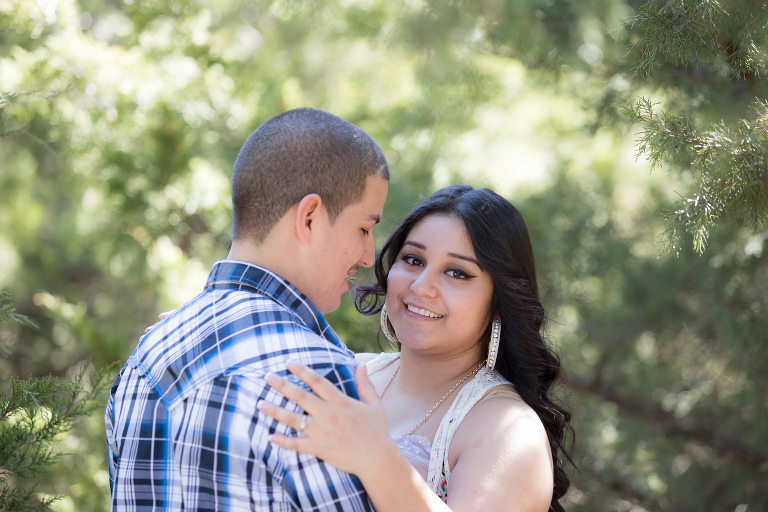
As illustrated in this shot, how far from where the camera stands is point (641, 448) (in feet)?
17.4

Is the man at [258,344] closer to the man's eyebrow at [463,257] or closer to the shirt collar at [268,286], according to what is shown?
the shirt collar at [268,286]

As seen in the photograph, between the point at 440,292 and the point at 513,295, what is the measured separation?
277mm

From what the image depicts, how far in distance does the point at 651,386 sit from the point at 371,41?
3883mm

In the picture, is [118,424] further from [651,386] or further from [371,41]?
[651,386]

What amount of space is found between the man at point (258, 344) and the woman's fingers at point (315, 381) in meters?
0.03

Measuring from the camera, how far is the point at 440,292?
217cm

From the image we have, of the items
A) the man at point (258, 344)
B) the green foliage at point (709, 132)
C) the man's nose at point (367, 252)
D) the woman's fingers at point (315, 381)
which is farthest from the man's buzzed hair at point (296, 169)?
the green foliage at point (709, 132)

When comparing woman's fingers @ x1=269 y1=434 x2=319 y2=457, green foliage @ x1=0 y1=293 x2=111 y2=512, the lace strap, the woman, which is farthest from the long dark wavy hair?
green foliage @ x1=0 y1=293 x2=111 y2=512

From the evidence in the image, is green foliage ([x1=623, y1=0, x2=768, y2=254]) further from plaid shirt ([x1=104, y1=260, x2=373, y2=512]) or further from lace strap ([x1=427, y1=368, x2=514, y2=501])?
plaid shirt ([x1=104, y1=260, x2=373, y2=512])

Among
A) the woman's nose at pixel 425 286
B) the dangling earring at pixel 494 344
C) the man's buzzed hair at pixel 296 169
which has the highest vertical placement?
the man's buzzed hair at pixel 296 169

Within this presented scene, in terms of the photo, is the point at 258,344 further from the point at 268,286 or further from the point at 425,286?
the point at 425,286

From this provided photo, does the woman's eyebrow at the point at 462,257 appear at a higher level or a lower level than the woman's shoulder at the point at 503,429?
higher

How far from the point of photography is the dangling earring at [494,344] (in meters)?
2.26

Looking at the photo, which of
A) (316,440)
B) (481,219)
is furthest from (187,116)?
(316,440)
